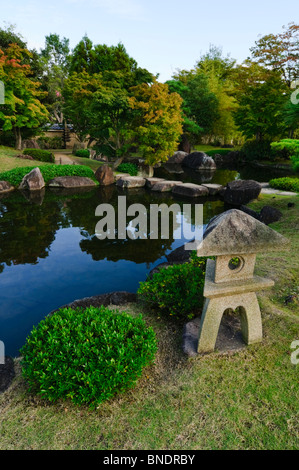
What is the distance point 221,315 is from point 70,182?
17.0 meters

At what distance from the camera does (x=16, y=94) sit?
22828mm

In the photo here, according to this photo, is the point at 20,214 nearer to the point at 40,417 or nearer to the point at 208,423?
the point at 40,417

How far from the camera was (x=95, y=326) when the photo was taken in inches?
152

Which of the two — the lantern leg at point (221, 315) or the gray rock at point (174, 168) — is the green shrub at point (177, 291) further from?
the gray rock at point (174, 168)

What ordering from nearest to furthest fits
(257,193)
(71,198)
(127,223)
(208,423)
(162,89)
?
(208,423)
(127,223)
(257,193)
(71,198)
(162,89)

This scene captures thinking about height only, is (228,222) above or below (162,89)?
below

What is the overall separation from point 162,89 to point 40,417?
20.9m

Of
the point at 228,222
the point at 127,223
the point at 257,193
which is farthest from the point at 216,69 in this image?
the point at 228,222

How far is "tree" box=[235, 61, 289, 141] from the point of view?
28.8 m

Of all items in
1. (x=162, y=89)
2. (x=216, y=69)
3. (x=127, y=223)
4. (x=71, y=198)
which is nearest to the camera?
(x=127, y=223)

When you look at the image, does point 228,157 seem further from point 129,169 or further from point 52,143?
point 52,143

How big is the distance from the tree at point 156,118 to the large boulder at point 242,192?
7.48 m

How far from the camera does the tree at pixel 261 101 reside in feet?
94.4

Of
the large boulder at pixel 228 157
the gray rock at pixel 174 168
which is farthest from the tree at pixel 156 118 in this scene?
the large boulder at pixel 228 157
